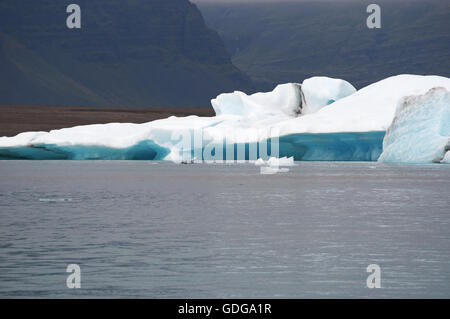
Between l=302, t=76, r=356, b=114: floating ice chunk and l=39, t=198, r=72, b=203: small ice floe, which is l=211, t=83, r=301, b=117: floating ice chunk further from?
l=39, t=198, r=72, b=203: small ice floe

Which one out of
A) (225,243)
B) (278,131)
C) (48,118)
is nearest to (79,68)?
(48,118)

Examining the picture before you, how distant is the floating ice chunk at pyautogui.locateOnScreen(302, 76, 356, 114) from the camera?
43.9m

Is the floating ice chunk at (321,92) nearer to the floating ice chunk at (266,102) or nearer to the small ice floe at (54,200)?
the floating ice chunk at (266,102)

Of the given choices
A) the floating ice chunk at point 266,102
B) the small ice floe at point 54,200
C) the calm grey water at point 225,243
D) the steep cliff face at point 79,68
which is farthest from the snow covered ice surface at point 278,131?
the steep cliff face at point 79,68

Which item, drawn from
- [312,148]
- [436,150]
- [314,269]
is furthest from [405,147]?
[314,269]

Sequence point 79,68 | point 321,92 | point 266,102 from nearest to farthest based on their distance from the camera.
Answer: point 321,92, point 266,102, point 79,68

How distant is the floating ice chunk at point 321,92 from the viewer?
43938 mm

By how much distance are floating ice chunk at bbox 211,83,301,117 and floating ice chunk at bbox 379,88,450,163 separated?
10577mm

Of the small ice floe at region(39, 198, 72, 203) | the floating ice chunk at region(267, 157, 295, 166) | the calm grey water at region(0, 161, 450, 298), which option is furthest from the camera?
the floating ice chunk at region(267, 157, 295, 166)

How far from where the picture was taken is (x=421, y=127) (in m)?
33.8

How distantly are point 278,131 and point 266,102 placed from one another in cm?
827

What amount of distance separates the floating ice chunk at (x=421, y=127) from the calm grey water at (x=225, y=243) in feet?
37.4

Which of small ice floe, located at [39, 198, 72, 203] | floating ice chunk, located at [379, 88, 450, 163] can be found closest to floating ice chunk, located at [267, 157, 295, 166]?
floating ice chunk, located at [379, 88, 450, 163]

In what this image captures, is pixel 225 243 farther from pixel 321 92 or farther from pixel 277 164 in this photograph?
pixel 321 92
